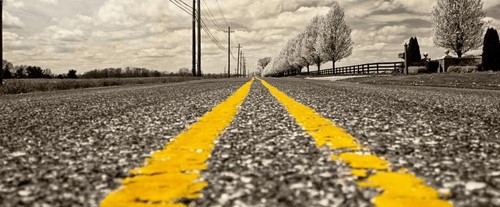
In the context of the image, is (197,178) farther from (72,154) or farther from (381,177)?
(72,154)

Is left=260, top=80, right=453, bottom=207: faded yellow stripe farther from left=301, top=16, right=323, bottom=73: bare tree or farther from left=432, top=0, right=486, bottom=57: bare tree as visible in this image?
left=301, top=16, right=323, bottom=73: bare tree

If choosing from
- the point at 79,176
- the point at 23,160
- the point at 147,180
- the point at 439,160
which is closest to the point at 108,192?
the point at 147,180

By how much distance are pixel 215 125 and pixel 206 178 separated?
1.34 m

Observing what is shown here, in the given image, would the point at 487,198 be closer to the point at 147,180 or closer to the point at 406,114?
the point at 147,180

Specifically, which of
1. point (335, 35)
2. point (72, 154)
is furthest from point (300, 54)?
point (72, 154)

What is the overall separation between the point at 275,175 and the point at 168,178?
36 cm

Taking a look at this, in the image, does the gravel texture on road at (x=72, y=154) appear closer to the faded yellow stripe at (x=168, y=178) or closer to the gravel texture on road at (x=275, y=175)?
the faded yellow stripe at (x=168, y=178)

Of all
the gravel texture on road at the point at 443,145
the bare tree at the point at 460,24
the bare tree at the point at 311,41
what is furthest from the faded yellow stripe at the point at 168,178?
the bare tree at the point at 311,41

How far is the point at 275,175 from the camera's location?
4.68 feet

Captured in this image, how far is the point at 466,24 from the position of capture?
3738cm

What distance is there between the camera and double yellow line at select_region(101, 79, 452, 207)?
3.75 feet

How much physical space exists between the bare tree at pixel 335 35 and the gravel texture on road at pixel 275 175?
1917 inches

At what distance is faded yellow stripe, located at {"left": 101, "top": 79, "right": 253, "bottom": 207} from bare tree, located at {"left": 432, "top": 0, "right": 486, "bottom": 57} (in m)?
40.6

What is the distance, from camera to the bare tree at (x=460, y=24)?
37281mm
